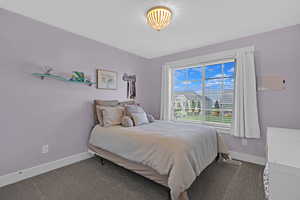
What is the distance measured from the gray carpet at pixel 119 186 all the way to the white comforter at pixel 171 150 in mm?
300

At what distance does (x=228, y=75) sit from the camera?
9.51 ft

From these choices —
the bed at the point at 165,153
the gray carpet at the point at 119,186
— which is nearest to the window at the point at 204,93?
the bed at the point at 165,153

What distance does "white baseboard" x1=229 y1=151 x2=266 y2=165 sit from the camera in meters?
2.37

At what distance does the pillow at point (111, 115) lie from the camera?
2421 mm

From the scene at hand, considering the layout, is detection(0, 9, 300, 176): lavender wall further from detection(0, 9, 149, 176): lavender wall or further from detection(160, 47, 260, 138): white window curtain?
detection(160, 47, 260, 138): white window curtain

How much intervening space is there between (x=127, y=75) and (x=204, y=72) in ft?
6.39

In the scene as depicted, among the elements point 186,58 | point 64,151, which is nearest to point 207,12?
point 186,58

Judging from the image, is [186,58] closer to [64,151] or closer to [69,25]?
[69,25]

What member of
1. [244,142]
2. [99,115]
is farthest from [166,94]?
[244,142]

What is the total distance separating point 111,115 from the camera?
2488mm

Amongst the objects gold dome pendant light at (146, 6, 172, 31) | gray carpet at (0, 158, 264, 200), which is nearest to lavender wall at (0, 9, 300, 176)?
gray carpet at (0, 158, 264, 200)

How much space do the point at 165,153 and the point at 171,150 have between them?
0.09 meters

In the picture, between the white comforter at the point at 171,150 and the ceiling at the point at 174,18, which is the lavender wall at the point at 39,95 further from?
the white comforter at the point at 171,150

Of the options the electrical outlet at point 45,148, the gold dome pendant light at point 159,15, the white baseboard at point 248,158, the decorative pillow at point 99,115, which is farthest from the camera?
the decorative pillow at point 99,115
